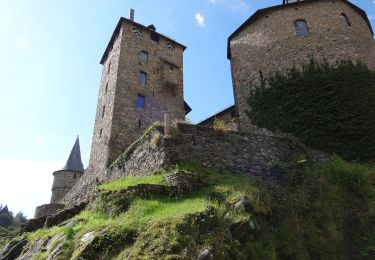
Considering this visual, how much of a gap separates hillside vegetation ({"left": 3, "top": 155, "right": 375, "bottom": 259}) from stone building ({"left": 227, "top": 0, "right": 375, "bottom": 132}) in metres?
6.39

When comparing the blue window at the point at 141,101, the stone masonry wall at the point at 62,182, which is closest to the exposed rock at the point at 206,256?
the blue window at the point at 141,101

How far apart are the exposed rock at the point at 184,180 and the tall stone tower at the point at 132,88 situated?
9092 millimetres

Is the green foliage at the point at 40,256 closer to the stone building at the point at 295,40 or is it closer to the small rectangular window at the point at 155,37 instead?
the stone building at the point at 295,40

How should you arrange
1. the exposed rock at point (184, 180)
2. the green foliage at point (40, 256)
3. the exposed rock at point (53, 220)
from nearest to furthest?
the green foliage at point (40, 256), the exposed rock at point (184, 180), the exposed rock at point (53, 220)

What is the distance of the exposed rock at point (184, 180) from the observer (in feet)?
36.8

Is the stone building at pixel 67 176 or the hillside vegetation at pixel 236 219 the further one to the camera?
the stone building at pixel 67 176

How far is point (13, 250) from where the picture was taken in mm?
12016

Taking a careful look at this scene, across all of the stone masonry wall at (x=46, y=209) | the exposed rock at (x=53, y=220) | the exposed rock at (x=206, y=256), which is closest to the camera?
the exposed rock at (x=206, y=256)

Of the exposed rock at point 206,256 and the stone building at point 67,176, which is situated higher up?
the stone building at point 67,176

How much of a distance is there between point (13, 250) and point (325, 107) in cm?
1353

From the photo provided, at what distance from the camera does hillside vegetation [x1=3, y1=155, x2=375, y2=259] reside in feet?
27.0

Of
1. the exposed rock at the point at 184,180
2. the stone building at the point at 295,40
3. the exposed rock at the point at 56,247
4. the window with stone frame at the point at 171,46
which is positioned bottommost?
the exposed rock at the point at 56,247

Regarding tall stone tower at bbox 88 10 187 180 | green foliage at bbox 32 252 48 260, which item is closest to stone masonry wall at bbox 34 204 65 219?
tall stone tower at bbox 88 10 187 180

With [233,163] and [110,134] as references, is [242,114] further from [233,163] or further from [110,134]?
[110,134]
